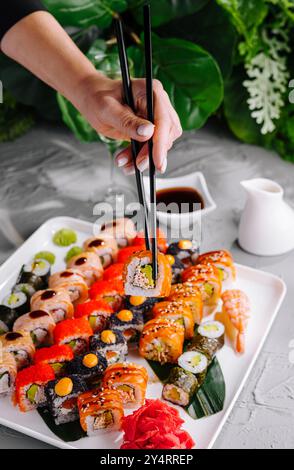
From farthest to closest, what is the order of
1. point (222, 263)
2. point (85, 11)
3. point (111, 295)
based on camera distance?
point (85, 11), point (222, 263), point (111, 295)

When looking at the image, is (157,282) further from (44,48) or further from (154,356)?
(44,48)

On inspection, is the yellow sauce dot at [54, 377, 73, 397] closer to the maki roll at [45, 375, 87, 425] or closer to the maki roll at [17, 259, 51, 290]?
the maki roll at [45, 375, 87, 425]

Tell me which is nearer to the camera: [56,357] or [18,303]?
[56,357]

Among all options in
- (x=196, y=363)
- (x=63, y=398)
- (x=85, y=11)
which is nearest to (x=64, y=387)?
(x=63, y=398)

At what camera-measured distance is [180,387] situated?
→ 187 cm

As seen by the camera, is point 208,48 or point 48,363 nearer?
point 48,363

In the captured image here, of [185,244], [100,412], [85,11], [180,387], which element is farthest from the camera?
[85,11]

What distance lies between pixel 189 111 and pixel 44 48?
0.98 m

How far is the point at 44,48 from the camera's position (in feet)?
7.27

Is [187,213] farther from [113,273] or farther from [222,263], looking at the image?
[113,273]

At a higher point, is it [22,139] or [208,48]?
[208,48]

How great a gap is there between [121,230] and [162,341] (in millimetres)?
629
